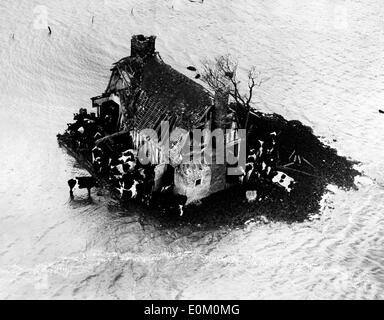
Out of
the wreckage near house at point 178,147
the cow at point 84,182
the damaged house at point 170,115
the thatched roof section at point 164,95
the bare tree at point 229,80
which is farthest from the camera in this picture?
the bare tree at point 229,80

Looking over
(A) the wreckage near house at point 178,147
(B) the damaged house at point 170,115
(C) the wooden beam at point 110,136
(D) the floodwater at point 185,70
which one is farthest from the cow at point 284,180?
(C) the wooden beam at point 110,136

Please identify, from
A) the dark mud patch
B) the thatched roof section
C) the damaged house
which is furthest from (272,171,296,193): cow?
the thatched roof section

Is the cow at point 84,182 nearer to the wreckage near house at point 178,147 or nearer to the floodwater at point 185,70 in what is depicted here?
the floodwater at point 185,70

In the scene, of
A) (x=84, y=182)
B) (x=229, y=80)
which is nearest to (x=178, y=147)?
(x=84, y=182)

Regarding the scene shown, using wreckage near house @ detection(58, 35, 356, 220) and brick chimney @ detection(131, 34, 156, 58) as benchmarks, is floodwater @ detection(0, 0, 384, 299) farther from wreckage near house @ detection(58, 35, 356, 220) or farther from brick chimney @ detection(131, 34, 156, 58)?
brick chimney @ detection(131, 34, 156, 58)
